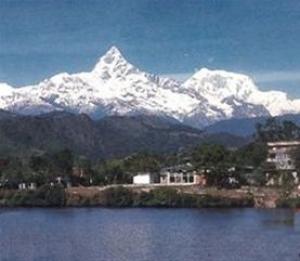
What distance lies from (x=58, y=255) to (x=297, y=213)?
177 ft

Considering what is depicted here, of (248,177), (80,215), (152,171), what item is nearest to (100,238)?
(80,215)

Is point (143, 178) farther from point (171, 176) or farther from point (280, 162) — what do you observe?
point (280, 162)

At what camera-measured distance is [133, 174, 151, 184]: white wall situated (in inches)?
6398

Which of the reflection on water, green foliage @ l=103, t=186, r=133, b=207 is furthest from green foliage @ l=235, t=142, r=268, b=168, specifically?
the reflection on water

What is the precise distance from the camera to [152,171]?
16550cm

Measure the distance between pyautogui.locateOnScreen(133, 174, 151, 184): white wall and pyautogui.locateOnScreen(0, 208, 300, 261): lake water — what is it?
161ft

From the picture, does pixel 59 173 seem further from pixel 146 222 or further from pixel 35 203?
pixel 146 222

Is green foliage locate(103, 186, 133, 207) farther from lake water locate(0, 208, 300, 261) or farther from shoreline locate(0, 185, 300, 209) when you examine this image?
lake water locate(0, 208, 300, 261)

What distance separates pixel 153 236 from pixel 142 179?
89.6 meters

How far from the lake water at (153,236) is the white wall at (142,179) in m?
49.1

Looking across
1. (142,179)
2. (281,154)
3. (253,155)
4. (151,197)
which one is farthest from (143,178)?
(281,154)

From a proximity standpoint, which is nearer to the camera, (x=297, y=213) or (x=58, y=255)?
(x=58, y=255)

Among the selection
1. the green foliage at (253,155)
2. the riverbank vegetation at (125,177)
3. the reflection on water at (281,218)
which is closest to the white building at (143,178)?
the riverbank vegetation at (125,177)

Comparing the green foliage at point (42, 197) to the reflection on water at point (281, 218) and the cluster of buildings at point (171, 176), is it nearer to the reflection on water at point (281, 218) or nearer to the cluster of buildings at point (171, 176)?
the cluster of buildings at point (171, 176)
